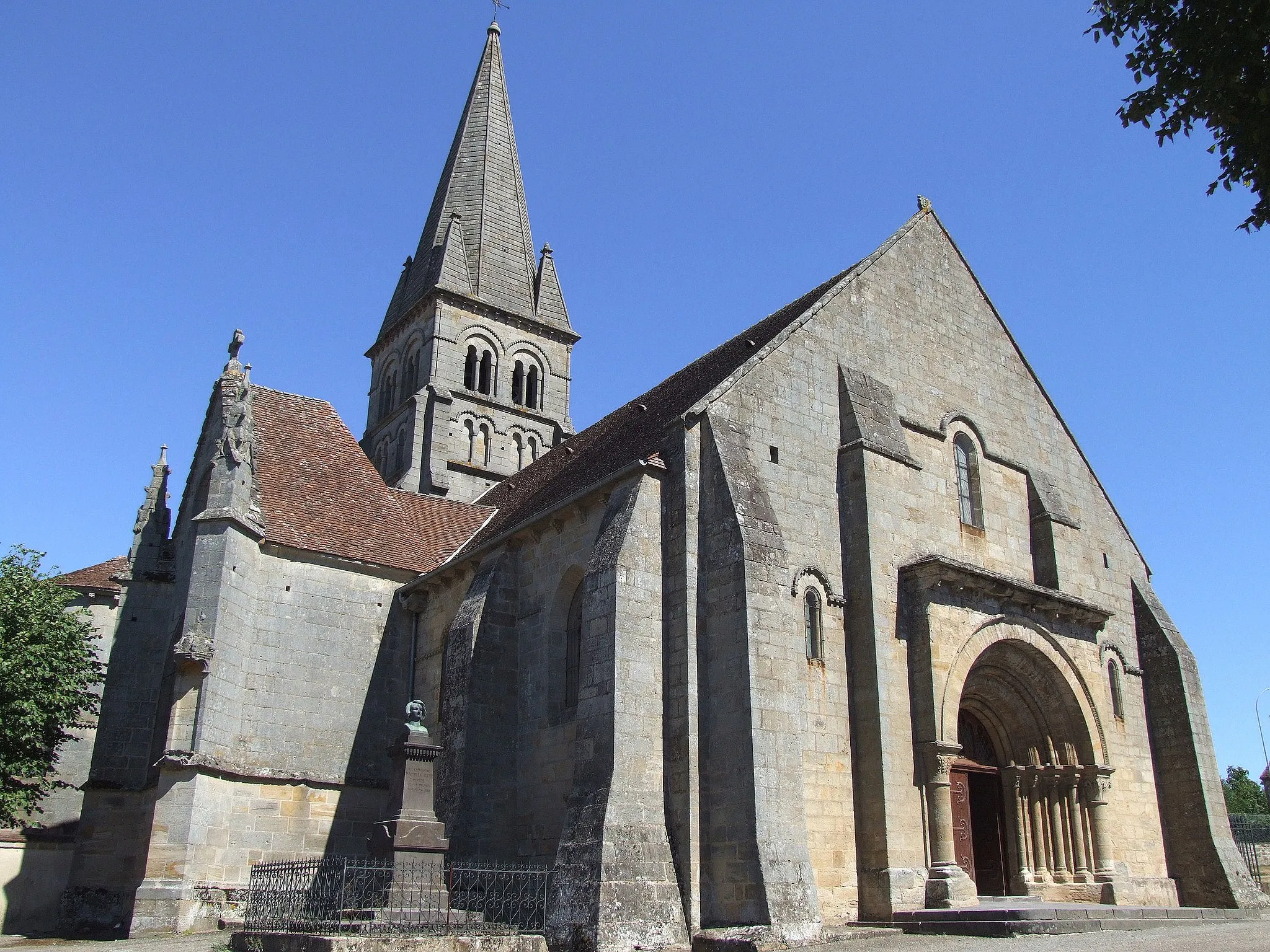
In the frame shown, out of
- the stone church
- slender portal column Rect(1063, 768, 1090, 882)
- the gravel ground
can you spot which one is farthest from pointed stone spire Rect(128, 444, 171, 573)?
slender portal column Rect(1063, 768, 1090, 882)

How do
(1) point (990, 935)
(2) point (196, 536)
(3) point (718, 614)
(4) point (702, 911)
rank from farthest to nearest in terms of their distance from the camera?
(2) point (196, 536), (3) point (718, 614), (4) point (702, 911), (1) point (990, 935)

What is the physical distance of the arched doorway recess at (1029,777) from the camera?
1759 cm

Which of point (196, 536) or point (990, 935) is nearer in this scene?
point (990, 935)

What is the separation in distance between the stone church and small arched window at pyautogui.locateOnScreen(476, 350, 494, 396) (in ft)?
46.6

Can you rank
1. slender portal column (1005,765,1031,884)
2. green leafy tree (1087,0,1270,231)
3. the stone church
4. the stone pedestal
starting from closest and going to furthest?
green leafy tree (1087,0,1270,231) → the stone pedestal → the stone church → slender portal column (1005,765,1031,884)

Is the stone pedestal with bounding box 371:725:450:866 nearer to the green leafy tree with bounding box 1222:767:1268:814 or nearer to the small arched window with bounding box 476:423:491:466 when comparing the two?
Result: the small arched window with bounding box 476:423:491:466

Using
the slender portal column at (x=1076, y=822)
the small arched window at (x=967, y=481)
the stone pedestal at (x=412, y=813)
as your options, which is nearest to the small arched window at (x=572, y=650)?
the stone pedestal at (x=412, y=813)

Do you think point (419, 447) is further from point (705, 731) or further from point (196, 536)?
point (705, 731)

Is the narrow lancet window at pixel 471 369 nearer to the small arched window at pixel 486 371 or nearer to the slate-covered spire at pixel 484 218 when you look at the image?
the small arched window at pixel 486 371

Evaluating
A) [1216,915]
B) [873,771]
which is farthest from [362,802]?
[1216,915]

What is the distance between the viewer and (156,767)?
1764 cm

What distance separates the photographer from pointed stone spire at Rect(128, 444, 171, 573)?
73.3 feet

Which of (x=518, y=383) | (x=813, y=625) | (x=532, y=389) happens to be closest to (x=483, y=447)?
(x=518, y=383)

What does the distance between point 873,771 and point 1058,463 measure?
884 centimetres
